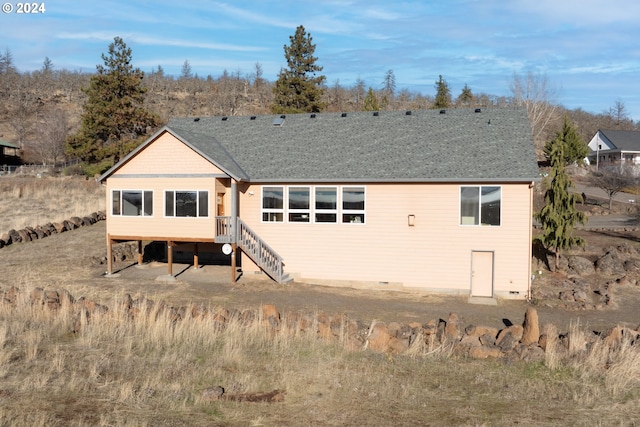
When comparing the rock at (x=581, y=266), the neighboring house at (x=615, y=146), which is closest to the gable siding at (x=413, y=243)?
the rock at (x=581, y=266)

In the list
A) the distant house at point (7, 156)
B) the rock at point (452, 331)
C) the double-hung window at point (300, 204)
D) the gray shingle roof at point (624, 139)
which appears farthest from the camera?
the gray shingle roof at point (624, 139)

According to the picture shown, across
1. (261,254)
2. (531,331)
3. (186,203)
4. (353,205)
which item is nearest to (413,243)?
(353,205)

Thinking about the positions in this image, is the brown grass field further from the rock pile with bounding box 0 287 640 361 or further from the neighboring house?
the neighboring house

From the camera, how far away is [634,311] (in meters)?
18.6

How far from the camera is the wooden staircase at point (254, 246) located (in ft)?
76.6

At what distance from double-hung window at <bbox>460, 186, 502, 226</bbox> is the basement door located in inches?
48.3

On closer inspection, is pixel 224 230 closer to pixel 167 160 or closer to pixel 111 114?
pixel 167 160

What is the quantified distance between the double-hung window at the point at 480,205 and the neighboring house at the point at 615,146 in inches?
2611

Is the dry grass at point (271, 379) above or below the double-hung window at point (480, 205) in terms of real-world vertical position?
below

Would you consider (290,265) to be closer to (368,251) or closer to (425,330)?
(368,251)

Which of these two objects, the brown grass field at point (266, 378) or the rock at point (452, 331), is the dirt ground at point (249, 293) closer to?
the rock at point (452, 331)

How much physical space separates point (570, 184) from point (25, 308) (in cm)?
2170

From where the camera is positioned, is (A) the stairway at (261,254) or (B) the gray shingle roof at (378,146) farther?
(A) the stairway at (261,254)

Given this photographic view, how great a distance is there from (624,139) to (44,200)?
79.8 metres
